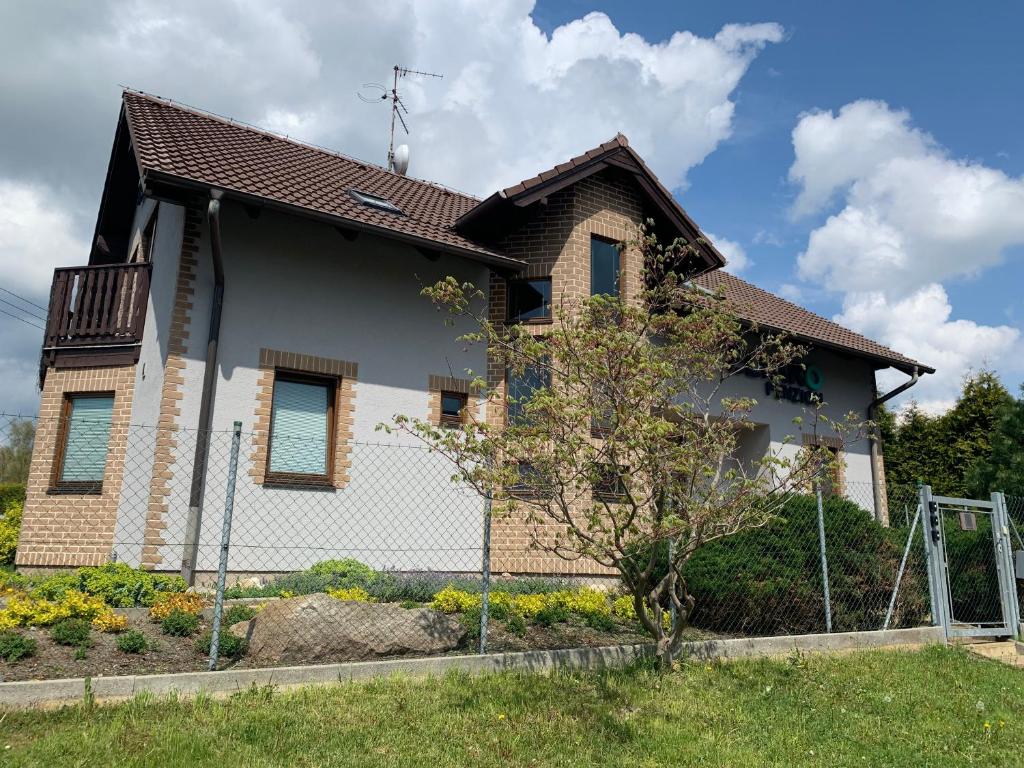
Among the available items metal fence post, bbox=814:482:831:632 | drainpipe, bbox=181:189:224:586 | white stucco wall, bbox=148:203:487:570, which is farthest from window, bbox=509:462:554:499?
drainpipe, bbox=181:189:224:586

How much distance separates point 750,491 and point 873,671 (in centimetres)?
203

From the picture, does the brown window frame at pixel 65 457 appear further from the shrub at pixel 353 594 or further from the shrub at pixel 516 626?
the shrub at pixel 516 626

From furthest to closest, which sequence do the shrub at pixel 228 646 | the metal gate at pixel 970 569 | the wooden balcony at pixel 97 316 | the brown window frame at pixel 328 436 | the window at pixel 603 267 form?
the window at pixel 603 267
the wooden balcony at pixel 97 316
the brown window frame at pixel 328 436
the metal gate at pixel 970 569
the shrub at pixel 228 646

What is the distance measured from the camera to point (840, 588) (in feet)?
24.6

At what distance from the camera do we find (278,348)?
9.38 m

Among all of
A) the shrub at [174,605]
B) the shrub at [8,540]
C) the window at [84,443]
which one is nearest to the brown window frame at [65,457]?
the window at [84,443]

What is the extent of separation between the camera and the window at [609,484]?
17.9 ft

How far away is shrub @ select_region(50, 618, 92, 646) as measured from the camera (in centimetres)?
518

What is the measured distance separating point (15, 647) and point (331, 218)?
5723 mm

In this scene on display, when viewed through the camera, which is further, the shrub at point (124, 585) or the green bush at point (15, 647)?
the shrub at point (124, 585)

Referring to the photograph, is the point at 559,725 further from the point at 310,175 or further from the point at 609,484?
the point at 310,175

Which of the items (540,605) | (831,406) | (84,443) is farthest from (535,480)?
(831,406)

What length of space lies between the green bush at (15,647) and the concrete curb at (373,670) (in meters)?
0.80

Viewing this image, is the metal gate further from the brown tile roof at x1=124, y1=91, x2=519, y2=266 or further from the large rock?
the brown tile roof at x1=124, y1=91, x2=519, y2=266
